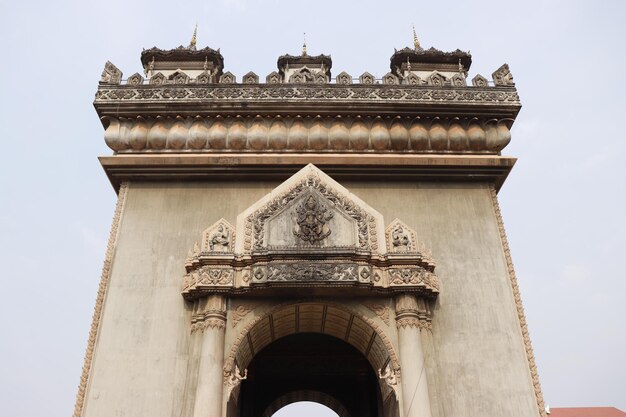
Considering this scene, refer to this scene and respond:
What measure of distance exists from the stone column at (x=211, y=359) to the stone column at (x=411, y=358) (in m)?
3.46

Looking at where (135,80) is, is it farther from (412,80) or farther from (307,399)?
(307,399)

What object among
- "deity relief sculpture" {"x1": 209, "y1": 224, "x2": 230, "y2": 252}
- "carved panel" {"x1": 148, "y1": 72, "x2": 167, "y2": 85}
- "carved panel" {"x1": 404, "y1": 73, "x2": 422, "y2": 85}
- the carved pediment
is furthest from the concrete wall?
"carved panel" {"x1": 404, "y1": 73, "x2": 422, "y2": 85}

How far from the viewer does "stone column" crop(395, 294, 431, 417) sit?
10.3 meters

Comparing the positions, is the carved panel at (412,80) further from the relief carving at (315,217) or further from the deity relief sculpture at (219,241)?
the deity relief sculpture at (219,241)

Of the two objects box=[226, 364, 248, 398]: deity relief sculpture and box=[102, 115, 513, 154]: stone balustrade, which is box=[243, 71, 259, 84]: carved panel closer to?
box=[102, 115, 513, 154]: stone balustrade

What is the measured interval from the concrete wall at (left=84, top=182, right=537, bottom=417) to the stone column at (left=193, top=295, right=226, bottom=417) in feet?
2.33

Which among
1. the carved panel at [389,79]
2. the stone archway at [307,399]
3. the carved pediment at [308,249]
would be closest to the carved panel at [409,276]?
the carved pediment at [308,249]

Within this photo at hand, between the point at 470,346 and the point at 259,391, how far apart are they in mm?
8219

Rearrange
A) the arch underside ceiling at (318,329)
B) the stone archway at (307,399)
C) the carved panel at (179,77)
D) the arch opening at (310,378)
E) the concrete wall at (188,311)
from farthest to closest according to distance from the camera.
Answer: the stone archway at (307,399), the arch opening at (310,378), the carved panel at (179,77), the arch underside ceiling at (318,329), the concrete wall at (188,311)

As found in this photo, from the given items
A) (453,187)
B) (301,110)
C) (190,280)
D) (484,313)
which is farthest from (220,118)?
(484,313)

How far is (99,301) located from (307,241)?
15.3 feet

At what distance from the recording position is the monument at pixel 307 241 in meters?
11.1

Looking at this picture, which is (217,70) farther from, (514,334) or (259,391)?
(514,334)

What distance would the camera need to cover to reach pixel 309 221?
39.3 feet
